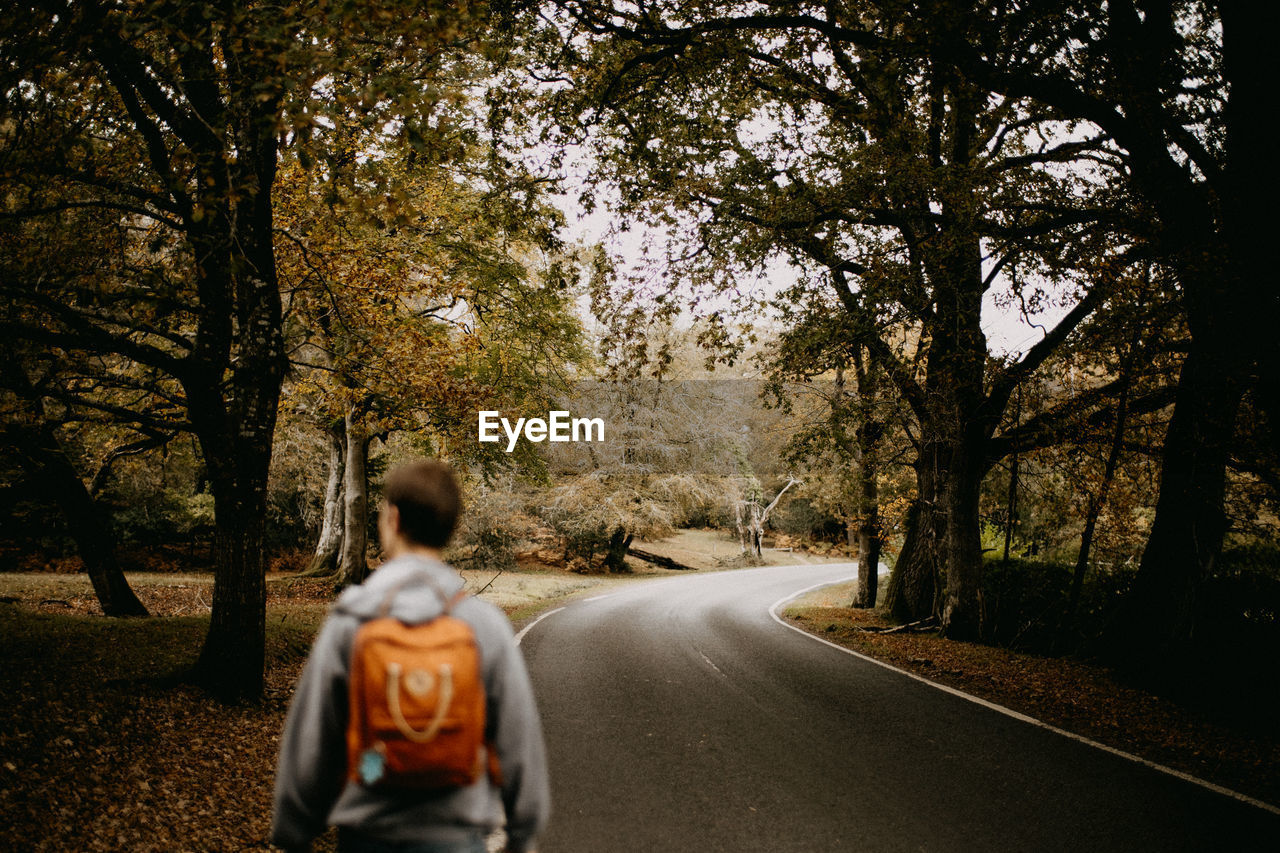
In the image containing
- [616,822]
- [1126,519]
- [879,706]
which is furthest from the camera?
[1126,519]

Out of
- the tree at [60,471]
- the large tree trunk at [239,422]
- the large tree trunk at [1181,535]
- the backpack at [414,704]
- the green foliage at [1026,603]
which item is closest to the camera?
the backpack at [414,704]

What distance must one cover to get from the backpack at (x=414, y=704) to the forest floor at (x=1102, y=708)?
698cm

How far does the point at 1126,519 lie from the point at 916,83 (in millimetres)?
8701

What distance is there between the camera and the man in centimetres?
197

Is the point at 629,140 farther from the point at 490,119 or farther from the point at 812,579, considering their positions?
the point at 812,579

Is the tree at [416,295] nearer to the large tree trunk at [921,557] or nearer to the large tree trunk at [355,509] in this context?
the large tree trunk at [355,509]

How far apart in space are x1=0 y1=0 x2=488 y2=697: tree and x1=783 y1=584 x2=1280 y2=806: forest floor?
8.64 m

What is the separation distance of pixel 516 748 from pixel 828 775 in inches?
185

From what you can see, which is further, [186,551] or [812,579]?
[812,579]

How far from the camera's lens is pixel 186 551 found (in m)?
25.8

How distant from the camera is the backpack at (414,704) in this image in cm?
185

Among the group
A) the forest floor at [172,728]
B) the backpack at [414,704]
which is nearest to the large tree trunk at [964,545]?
the forest floor at [172,728]

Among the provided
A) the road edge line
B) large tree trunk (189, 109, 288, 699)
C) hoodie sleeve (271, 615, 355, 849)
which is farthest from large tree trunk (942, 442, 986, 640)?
hoodie sleeve (271, 615, 355, 849)

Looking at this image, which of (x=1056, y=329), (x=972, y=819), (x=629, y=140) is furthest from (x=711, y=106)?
(x=972, y=819)
